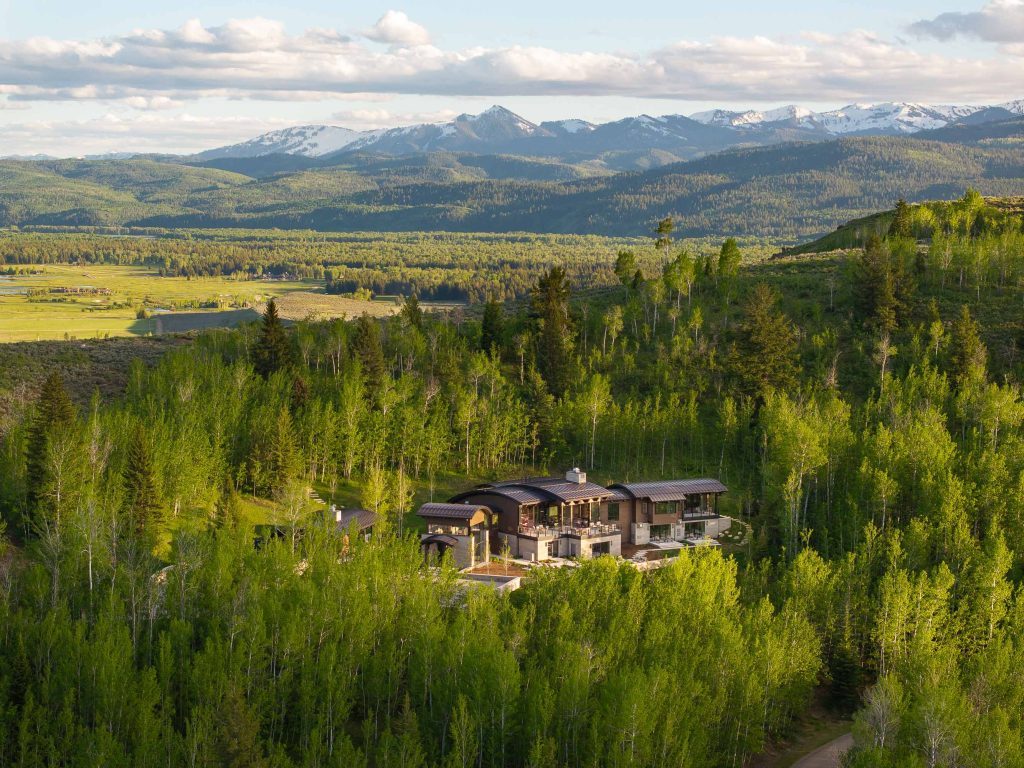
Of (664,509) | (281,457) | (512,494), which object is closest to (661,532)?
(664,509)

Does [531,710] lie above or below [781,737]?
above

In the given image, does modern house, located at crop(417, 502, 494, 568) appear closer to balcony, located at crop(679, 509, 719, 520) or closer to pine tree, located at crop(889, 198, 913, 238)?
balcony, located at crop(679, 509, 719, 520)

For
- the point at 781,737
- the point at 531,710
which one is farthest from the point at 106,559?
the point at 781,737

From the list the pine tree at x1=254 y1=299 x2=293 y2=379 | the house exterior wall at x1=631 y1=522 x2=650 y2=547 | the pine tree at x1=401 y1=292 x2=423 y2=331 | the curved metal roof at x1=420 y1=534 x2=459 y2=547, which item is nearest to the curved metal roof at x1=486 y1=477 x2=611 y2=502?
the house exterior wall at x1=631 y1=522 x2=650 y2=547

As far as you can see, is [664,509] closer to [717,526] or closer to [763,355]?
[717,526]

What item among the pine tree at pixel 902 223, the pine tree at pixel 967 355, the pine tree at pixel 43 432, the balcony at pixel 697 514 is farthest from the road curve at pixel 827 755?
the pine tree at pixel 902 223

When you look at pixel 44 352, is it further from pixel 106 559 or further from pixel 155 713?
pixel 155 713
